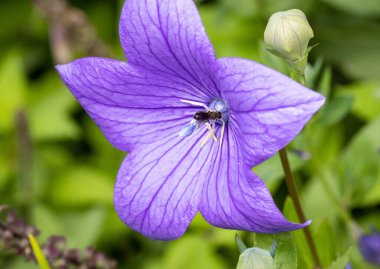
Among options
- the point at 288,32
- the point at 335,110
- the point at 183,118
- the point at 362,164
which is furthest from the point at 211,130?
the point at 362,164

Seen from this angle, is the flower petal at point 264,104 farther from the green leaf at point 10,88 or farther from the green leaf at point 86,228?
the green leaf at point 10,88

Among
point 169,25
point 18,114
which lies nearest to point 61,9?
point 18,114

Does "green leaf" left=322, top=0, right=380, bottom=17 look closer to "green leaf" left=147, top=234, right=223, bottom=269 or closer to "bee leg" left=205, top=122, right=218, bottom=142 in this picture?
"green leaf" left=147, top=234, right=223, bottom=269

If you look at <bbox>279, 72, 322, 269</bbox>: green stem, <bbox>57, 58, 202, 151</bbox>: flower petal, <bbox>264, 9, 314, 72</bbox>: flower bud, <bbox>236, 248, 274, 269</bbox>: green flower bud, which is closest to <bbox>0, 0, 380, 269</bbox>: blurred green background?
<bbox>279, 72, 322, 269</bbox>: green stem

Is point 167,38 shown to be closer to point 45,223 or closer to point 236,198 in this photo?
point 236,198

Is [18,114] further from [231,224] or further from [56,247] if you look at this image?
[231,224]

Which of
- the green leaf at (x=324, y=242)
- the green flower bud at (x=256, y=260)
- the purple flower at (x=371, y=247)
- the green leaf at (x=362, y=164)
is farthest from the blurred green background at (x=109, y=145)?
the green flower bud at (x=256, y=260)
